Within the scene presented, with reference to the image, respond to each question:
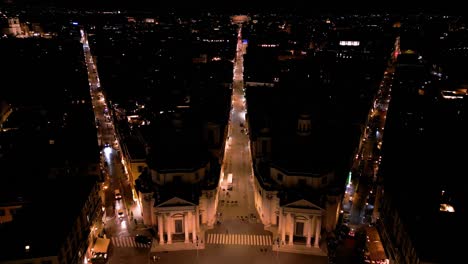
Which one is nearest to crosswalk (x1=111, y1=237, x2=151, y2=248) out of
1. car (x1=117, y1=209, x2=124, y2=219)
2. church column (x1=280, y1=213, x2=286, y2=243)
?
car (x1=117, y1=209, x2=124, y2=219)

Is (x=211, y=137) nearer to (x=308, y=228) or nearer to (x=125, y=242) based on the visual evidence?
(x=125, y=242)

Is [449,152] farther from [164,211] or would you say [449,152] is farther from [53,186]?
[53,186]

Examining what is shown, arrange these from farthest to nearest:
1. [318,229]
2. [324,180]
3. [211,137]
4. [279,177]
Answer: [211,137]
[279,177]
[324,180]
[318,229]

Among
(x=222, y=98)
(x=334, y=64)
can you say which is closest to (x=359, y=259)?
(x=222, y=98)

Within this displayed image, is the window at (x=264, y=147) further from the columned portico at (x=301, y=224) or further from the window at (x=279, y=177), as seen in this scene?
the columned portico at (x=301, y=224)

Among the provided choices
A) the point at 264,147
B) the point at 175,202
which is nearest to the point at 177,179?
the point at 175,202

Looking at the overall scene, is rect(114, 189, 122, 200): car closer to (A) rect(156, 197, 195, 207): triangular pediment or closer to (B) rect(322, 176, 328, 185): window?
(A) rect(156, 197, 195, 207): triangular pediment

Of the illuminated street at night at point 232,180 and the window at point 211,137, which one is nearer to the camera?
the illuminated street at night at point 232,180

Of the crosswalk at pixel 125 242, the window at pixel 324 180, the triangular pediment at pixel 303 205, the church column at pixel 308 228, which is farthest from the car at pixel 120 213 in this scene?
the window at pixel 324 180

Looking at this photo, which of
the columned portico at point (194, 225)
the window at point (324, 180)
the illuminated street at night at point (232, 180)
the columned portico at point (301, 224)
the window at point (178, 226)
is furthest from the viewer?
the window at point (324, 180)
